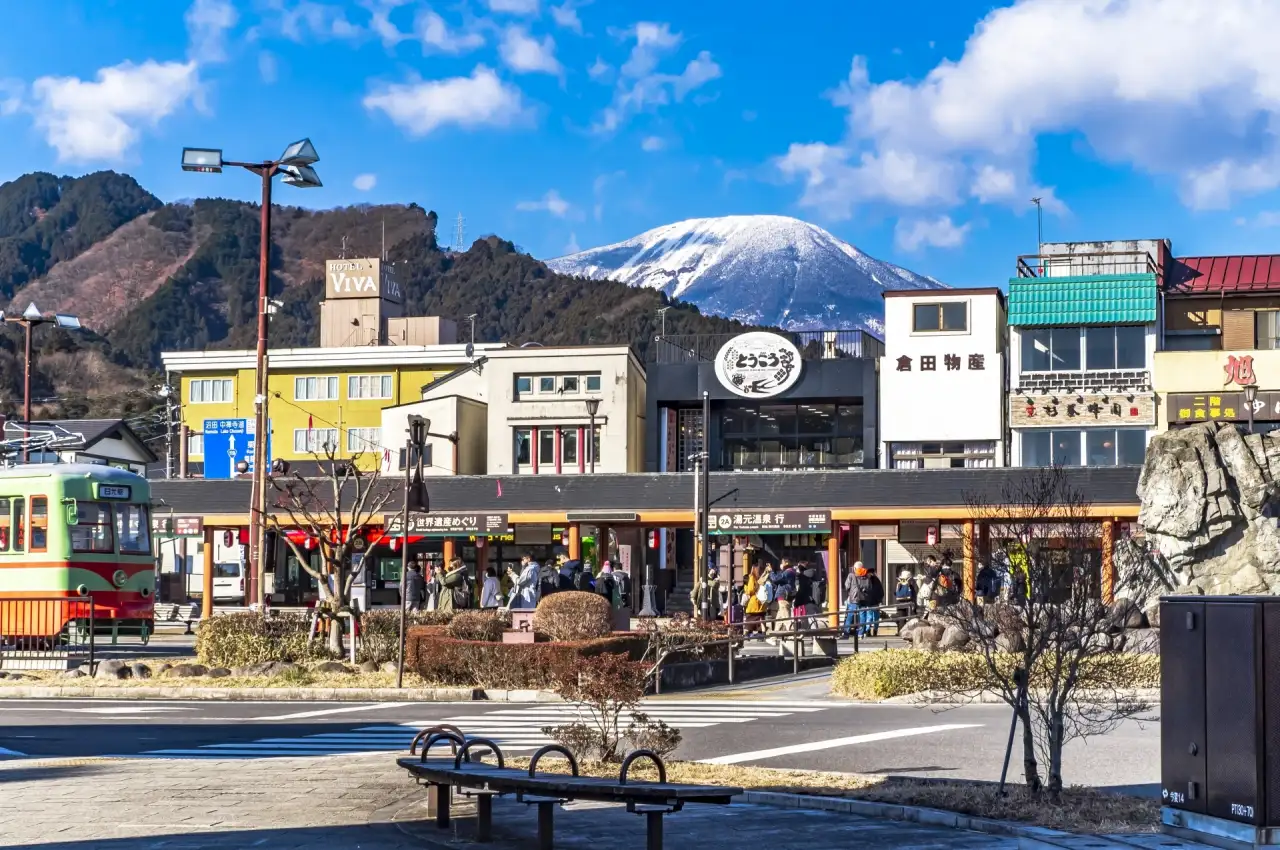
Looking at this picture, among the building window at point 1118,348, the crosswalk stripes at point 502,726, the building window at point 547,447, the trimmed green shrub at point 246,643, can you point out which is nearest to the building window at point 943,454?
the building window at point 1118,348

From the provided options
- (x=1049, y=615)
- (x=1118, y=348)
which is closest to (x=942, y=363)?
(x=1118, y=348)

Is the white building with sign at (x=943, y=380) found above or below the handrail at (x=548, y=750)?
above

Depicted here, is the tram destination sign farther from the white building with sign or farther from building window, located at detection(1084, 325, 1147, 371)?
building window, located at detection(1084, 325, 1147, 371)

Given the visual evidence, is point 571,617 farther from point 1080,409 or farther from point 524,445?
point 524,445

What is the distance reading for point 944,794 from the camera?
12133 mm

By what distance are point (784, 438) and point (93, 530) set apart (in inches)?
1266

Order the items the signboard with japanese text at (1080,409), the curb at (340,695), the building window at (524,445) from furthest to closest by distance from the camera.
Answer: the building window at (524,445) < the signboard with japanese text at (1080,409) < the curb at (340,695)

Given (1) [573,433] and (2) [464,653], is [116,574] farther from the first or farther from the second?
(1) [573,433]

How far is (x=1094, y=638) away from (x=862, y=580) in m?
22.7

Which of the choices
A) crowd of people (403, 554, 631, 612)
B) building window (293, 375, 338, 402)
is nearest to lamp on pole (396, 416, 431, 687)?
crowd of people (403, 554, 631, 612)

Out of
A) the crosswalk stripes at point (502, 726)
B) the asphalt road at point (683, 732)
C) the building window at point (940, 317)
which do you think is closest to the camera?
the asphalt road at point (683, 732)

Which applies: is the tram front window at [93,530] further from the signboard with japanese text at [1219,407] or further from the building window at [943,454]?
the signboard with japanese text at [1219,407]

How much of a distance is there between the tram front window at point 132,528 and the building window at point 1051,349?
29.5m

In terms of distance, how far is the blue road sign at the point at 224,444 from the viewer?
2549 inches
